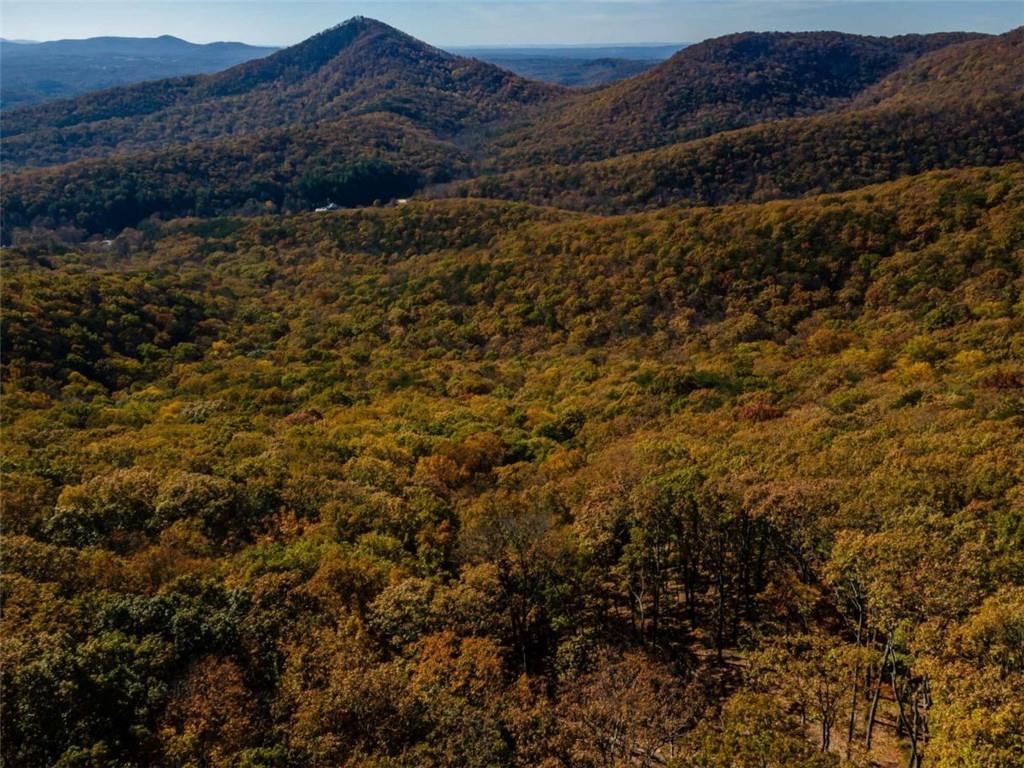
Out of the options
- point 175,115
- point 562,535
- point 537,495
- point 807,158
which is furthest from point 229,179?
point 562,535

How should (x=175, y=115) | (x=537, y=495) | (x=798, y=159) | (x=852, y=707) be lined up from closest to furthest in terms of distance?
(x=852, y=707)
(x=537, y=495)
(x=798, y=159)
(x=175, y=115)

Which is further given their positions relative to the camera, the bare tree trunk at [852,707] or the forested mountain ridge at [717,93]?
the forested mountain ridge at [717,93]

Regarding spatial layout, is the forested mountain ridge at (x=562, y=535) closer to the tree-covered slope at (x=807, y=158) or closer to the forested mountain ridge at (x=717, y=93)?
the tree-covered slope at (x=807, y=158)

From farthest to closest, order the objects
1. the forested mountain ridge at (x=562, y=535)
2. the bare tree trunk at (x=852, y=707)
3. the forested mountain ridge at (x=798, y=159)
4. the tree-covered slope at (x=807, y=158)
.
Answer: the forested mountain ridge at (x=798, y=159) → the tree-covered slope at (x=807, y=158) → the bare tree trunk at (x=852, y=707) → the forested mountain ridge at (x=562, y=535)

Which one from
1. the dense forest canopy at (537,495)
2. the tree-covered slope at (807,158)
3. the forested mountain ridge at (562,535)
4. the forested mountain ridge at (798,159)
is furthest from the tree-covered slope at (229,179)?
the forested mountain ridge at (562,535)

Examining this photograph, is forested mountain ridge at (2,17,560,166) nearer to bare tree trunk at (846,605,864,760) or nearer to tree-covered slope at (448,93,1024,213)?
tree-covered slope at (448,93,1024,213)

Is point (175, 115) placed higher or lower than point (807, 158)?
higher

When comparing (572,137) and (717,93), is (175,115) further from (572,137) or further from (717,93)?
(717,93)

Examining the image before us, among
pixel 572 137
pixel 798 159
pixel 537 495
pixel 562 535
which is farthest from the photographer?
pixel 572 137
